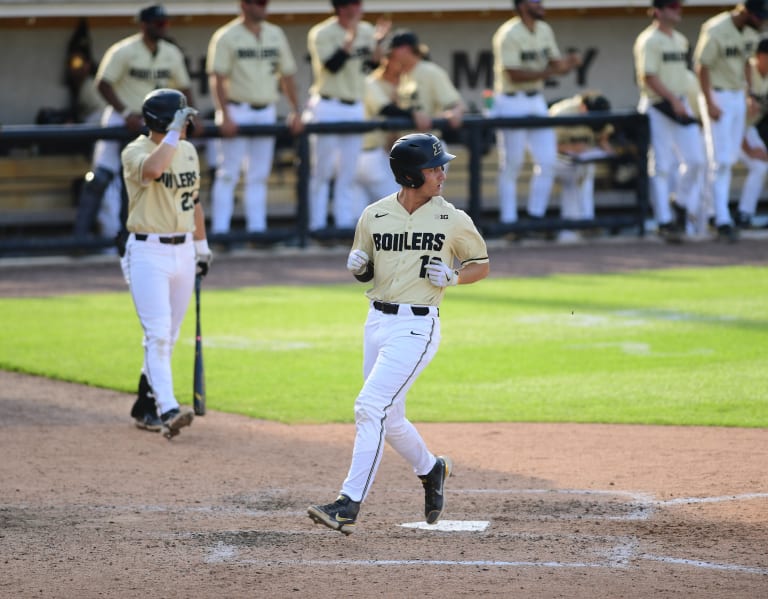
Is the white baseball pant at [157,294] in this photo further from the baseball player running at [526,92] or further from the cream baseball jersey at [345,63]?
the baseball player running at [526,92]

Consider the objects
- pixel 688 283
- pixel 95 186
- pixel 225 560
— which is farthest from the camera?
pixel 95 186

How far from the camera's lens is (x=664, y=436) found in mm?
7695

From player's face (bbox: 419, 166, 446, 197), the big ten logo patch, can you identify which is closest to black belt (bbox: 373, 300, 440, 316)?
player's face (bbox: 419, 166, 446, 197)

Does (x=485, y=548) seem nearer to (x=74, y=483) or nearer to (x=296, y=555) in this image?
(x=296, y=555)

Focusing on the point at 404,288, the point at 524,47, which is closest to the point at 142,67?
the point at 524,47

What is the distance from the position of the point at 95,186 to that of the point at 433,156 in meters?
9.05

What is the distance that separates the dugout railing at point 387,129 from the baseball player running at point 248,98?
180 mm

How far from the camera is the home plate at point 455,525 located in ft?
19.5

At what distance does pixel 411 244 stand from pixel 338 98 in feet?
31.2

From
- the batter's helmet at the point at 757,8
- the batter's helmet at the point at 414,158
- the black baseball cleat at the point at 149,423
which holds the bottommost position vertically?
the black baseball cleat at the point at 149,423

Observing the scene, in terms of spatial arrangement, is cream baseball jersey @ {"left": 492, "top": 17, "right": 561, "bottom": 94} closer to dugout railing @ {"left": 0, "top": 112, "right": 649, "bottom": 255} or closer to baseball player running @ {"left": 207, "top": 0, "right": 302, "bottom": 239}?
dugout railing @ {"left": 0, "top": 112, "right": 649, "bottom": 255}

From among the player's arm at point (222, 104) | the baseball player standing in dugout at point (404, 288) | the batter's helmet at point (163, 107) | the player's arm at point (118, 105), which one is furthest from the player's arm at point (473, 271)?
the player's arm at point (222, 104)

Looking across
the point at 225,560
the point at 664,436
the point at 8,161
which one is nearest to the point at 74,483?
the point at 225,560

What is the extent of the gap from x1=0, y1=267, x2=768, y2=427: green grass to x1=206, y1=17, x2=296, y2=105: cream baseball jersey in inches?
98.0
